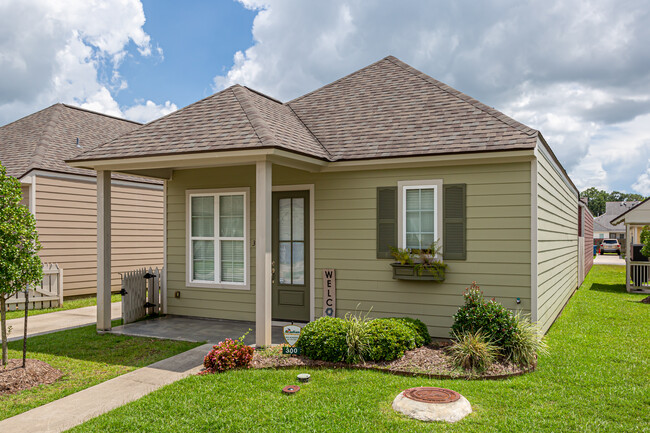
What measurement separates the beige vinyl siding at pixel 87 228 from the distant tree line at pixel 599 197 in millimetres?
102769

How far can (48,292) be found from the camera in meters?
11.3

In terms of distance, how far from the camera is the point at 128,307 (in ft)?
30.2

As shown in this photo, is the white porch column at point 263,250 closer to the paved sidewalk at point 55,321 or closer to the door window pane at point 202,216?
the door window pane at point 202,216

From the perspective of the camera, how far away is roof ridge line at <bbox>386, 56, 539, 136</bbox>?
7.45 meters

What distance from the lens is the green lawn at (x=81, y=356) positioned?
5235mm

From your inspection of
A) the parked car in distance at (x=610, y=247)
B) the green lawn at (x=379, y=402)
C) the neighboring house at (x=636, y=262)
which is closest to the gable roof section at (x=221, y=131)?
the green lawn at (x=379, y=402)

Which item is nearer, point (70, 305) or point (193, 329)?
point (193, 329)

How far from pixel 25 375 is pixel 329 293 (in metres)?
4.55

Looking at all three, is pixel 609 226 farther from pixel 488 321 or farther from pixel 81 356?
pixel 81 356

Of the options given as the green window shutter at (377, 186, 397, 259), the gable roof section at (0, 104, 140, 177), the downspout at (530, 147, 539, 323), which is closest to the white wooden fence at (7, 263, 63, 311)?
the gable roof section at (0, 104, 140, 177)

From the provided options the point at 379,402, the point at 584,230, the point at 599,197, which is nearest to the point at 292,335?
the point at 379,402

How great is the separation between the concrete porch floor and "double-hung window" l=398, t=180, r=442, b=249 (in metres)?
2.68

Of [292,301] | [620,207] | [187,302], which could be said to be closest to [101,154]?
[187,302]

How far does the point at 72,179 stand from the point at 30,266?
747 centimetres
